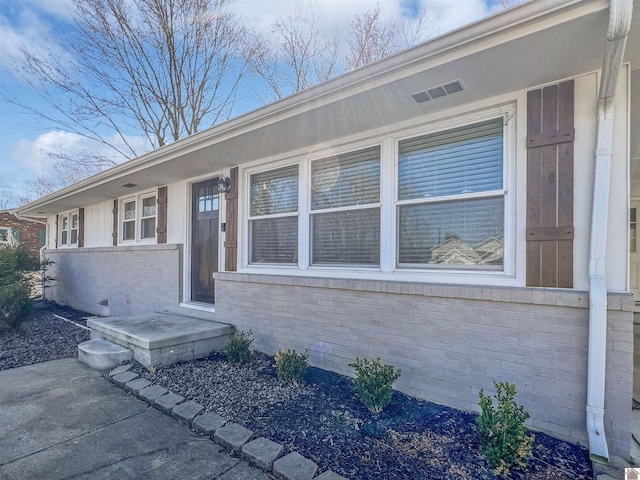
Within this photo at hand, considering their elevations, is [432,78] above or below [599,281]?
above

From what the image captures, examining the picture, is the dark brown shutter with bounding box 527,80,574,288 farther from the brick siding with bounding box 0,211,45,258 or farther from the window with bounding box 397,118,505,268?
the brick siding with bounding box 0,211,45,258

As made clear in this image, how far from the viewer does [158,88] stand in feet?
36.6

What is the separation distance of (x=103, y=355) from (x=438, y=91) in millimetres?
4734

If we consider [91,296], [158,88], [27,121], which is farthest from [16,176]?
[91,296]

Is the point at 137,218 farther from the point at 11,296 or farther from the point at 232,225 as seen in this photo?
the point at 232,225

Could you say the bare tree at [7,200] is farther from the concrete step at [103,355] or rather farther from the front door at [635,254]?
the front door at [635,254]

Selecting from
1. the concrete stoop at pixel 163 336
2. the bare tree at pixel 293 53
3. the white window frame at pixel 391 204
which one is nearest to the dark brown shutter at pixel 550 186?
the white window frame at pixel 391 204

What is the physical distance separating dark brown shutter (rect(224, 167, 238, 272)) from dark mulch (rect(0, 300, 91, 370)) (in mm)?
2521

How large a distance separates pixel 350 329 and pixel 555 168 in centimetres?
239

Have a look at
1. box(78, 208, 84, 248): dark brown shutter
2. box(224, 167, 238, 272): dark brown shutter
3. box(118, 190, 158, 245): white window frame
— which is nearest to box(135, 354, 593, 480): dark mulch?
box(224, 167, 238, 272): dark brown shutter

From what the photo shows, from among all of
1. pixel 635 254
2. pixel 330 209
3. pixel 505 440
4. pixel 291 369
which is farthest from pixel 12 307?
pixel 635 254

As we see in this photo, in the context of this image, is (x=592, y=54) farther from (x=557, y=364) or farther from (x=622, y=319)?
(x=557, y=364)

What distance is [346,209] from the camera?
13.4 feet

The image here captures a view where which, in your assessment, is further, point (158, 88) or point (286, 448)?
point (158, 88)
